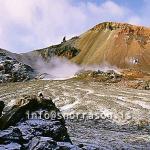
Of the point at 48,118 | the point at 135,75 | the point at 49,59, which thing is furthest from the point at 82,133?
the point at 49,59

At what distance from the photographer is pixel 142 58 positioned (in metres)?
117

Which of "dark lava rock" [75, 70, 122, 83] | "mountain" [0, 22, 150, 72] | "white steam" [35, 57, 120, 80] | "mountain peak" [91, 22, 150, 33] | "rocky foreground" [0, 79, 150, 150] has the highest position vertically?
"mountain peak" [91, 22, 150, 33]

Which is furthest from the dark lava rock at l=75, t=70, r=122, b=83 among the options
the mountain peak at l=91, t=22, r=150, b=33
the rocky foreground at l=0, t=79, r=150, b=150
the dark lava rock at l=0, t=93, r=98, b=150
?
the dark lava rock at l=0, t=93, r=98, b=150

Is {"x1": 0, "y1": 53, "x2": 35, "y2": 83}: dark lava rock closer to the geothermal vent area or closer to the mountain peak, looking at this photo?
the geothermal vent area

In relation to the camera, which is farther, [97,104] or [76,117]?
[97,104]

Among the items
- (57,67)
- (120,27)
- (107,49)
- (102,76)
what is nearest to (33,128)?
(102,76)

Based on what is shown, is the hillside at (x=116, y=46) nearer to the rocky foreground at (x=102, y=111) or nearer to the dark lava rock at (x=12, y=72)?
the dark lava rock at (x=12, y=72)

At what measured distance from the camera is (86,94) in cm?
6381

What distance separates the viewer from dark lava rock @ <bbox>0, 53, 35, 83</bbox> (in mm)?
95188

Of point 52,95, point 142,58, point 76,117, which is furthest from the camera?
point 142,58

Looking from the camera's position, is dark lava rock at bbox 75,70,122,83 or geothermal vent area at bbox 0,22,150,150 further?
dark lava rock at bbox 75,70,122,83

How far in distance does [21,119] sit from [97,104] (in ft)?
93.5

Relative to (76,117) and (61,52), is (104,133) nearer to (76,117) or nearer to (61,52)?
(76,117)

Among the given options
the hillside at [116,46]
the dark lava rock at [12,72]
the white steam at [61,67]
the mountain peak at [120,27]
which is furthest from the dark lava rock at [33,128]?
the mountain peak at [120,27]
